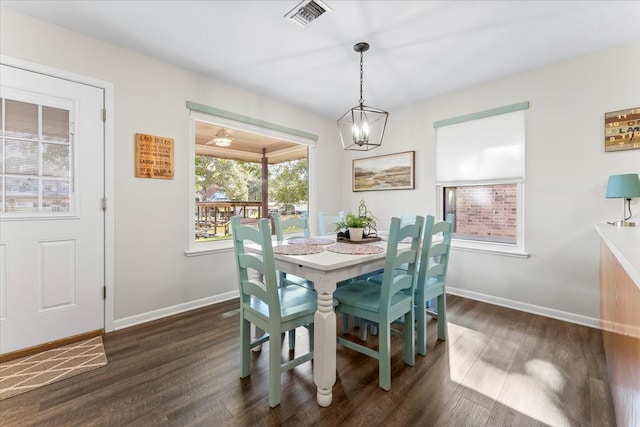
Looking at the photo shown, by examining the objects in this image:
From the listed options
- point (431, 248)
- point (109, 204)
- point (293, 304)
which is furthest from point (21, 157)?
point (431, 248)

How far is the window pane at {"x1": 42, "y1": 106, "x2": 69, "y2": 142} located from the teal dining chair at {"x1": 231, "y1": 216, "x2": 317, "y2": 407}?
1.71 meters

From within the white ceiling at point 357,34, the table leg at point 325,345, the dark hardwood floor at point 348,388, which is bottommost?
the dark hardwood floor at point 348,388

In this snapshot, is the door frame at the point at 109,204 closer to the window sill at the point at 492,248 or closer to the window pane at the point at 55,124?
the window pane at the point at 55,124

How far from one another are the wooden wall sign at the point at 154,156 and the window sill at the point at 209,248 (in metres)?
0.78

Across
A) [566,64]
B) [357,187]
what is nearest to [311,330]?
[357,187]

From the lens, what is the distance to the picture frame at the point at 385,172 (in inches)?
149

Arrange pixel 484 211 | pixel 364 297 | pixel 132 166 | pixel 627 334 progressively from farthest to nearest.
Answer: pixel 484 211 → pixel 132 166 → pixel 364 297 → pixel 627 334

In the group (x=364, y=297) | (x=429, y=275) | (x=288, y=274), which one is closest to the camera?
(x=364, y=297)

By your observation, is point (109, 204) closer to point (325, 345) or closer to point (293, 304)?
point (293, 304)

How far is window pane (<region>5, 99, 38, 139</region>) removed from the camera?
2008mm

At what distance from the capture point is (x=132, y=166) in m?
2.54

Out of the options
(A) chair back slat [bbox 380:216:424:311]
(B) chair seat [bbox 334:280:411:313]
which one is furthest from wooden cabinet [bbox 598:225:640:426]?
(B) chair seat [bbox 334:280:411:313]

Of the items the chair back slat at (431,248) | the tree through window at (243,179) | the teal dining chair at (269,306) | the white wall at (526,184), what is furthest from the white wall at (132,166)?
the chair back slat at (431,248)

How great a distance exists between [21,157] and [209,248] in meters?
1.64
